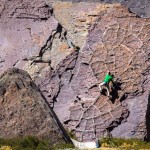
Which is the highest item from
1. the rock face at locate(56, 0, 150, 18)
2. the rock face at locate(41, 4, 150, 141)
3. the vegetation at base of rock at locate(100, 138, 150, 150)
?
the rock face at locate(56, 0, 150, 18)

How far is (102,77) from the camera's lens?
1762cm

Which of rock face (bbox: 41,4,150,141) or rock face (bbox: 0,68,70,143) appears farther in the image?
rock face (bbox: 41,4,150,141)

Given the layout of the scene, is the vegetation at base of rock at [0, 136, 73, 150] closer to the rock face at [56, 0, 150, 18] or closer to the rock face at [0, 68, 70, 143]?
the rock face at [0, 68, 70, 143]

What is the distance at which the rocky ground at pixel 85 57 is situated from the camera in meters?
17.2

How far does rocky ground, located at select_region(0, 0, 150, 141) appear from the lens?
17.2m

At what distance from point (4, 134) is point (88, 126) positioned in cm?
356

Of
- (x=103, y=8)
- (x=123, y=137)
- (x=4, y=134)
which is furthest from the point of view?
(x=103, y=8)

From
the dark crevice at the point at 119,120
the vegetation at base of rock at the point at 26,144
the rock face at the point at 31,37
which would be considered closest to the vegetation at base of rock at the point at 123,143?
the dark crevice at the point at 119,120

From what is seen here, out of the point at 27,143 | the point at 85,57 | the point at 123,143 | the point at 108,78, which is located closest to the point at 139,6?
the point at 85,57

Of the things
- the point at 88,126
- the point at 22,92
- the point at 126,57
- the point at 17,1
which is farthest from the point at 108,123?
the point at 17,1

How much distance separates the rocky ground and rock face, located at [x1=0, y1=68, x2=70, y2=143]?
2.96 metres

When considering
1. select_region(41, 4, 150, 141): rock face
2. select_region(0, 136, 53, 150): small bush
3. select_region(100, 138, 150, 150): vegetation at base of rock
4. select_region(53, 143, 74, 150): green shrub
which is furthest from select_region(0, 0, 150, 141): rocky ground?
select_region(0, 136, 53, 150): small bush

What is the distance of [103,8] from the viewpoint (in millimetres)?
19062

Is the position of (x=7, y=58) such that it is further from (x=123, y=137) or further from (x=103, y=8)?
(x=123, y=137)
